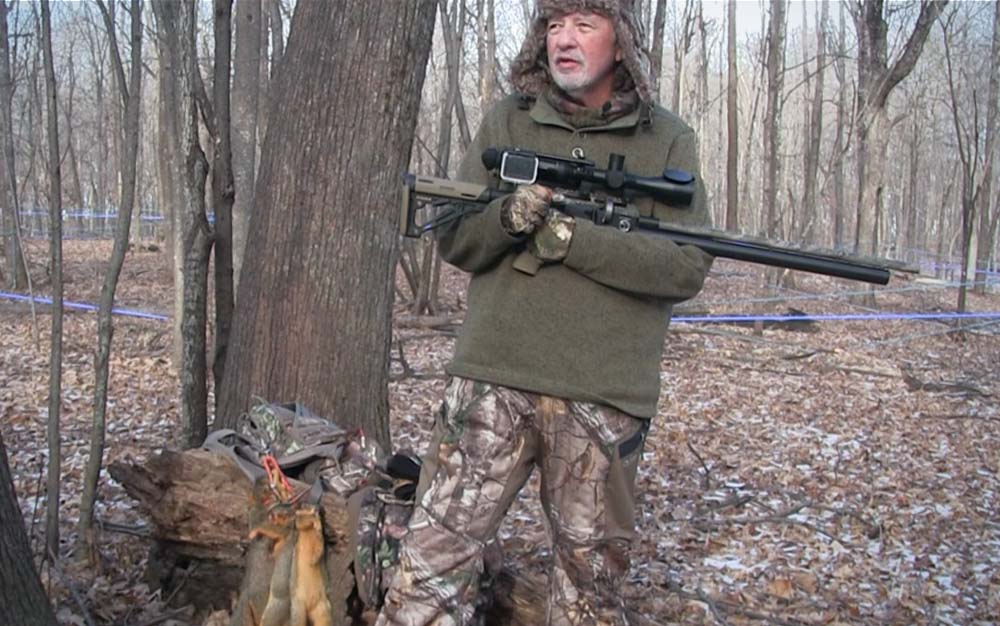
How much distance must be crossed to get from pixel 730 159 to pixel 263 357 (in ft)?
37.1

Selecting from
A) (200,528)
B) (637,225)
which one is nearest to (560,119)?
(637,225)

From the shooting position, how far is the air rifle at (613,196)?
2602 mm

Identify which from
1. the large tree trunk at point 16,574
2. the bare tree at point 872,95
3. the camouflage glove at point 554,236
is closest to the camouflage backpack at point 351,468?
the large tree trunk at point 16,574

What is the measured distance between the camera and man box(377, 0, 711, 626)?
8.44ft

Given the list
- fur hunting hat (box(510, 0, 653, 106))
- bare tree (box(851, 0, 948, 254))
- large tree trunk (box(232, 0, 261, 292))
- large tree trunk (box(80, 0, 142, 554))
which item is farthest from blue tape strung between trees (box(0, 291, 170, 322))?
bare tree (box(851, 0, 948, 254))

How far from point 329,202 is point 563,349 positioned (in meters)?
1.55

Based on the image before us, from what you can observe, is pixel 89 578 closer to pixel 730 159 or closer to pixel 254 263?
pixel 254 263

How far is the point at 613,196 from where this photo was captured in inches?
104

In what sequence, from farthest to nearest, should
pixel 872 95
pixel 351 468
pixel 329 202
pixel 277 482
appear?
1. pixel 872 95
2. pixel 329 202
3. pixel 351 468
4. pixel 277 482

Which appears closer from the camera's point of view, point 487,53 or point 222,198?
point 222,198

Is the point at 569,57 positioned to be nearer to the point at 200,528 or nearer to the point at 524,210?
the point at 524,210

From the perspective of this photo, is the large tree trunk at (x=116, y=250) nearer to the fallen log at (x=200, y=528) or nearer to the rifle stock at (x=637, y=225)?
the fallen log at (x=200, y=528)

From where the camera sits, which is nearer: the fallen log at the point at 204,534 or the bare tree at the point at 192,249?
the fallen log at the point at 204,534

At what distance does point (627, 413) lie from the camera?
2.64 m
